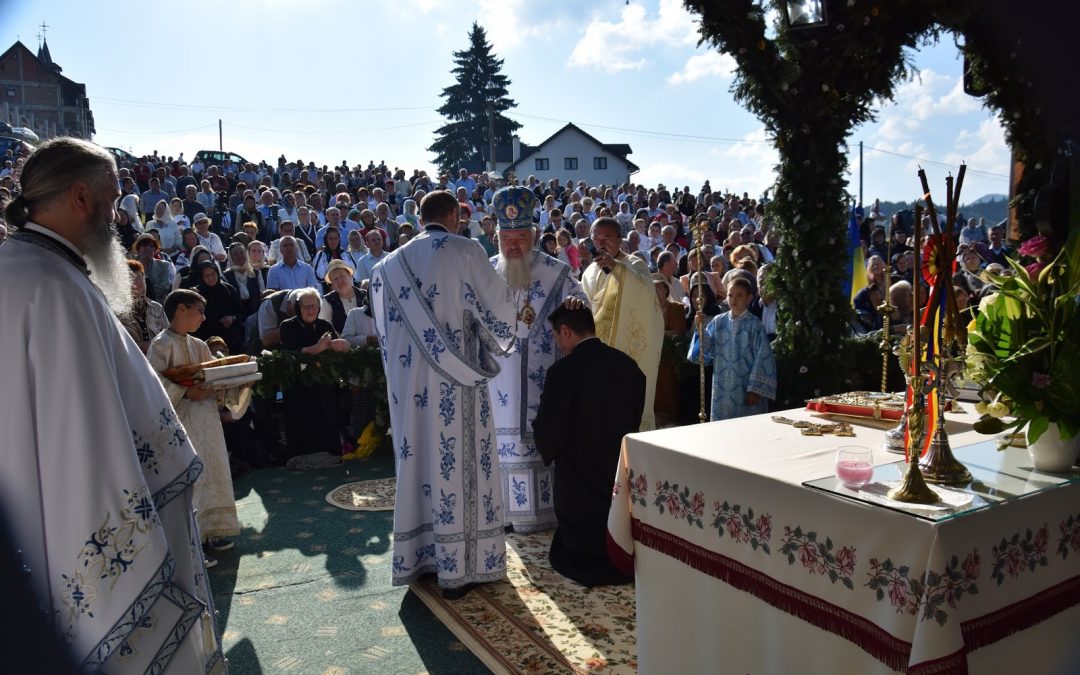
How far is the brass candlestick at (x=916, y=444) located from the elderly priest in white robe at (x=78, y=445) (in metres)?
2.18

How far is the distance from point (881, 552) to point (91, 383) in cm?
229

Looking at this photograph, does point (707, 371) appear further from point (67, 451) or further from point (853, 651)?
point (67, 451)

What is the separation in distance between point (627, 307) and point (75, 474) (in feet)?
13.9

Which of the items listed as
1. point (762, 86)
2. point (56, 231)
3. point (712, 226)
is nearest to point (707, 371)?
point (762, 86)

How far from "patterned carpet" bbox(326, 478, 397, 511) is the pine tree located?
5287 centimetres

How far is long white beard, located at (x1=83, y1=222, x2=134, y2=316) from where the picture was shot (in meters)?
2.47

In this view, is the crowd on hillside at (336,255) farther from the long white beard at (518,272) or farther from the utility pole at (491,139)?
the utility pole at (491,139)

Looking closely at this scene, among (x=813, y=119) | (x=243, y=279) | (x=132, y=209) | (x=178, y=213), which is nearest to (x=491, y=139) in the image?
(x=178, y=213)

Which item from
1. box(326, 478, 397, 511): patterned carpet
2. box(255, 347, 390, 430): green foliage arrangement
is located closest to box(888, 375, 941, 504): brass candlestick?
box(326, 478, 397, 511): patterned carpet

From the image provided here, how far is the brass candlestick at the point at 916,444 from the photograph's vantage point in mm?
2316

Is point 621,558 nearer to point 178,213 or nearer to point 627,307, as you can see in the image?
point 627,307

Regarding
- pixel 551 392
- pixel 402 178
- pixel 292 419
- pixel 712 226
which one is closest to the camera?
pixel 551 392

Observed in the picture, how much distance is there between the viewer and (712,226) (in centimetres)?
1791

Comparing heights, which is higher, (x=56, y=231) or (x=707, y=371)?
(x=56, y=231)
